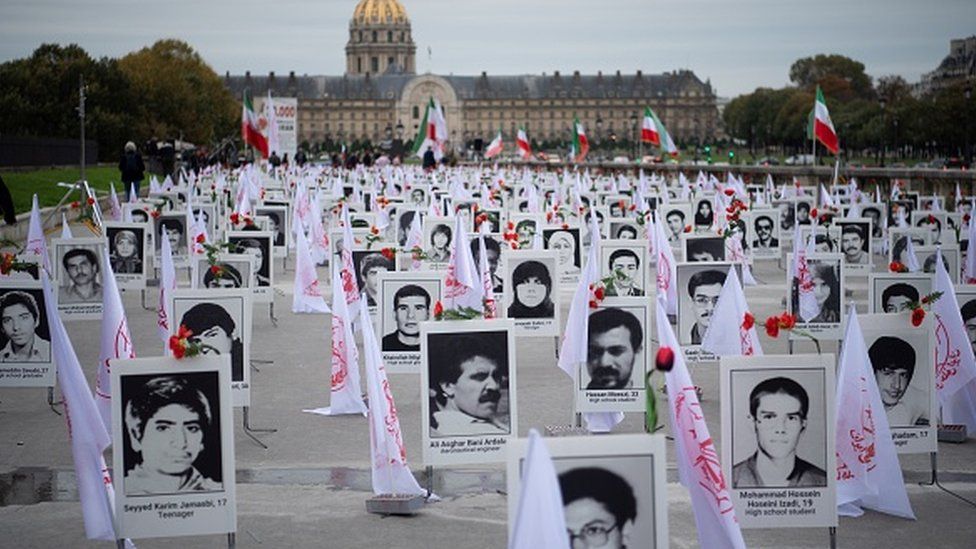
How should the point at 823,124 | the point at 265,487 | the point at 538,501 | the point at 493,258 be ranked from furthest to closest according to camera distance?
the point at 823,124, the point at 493,258, the point at 265,487, the point at 538,501

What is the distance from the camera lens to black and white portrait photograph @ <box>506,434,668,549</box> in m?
6.54

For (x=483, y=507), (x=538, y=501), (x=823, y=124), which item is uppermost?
(x=823, y=124)

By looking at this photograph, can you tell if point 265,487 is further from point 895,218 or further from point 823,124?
point 823,124

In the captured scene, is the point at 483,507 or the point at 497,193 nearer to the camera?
the point at 483,507

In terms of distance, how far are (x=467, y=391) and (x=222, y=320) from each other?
8.98ft

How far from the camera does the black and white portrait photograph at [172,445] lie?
337 inches

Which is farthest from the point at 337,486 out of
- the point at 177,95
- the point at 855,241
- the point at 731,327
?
the point at 177,95

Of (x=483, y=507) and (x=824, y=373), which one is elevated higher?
(x=824, y=373)

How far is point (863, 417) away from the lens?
9938 mm

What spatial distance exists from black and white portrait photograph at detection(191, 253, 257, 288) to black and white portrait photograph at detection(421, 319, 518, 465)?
257 inches

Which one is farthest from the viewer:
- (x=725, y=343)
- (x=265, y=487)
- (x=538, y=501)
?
(x=725, y=343)

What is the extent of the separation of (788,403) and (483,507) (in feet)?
6.94

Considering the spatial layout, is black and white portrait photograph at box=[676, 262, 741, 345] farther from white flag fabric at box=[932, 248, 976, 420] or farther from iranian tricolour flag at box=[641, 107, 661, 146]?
iranian tricolour flag at box=[641, 107, 661, 146]

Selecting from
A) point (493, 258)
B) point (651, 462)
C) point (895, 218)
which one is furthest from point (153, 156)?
point (651, 462)
